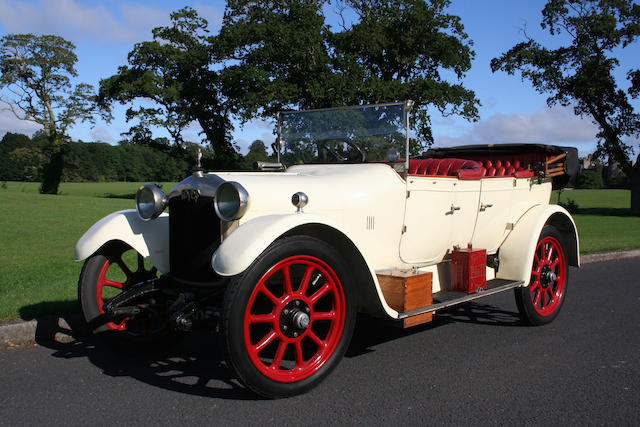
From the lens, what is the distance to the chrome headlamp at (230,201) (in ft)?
11.2

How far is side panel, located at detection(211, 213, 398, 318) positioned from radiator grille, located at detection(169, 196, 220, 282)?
43 centimetres

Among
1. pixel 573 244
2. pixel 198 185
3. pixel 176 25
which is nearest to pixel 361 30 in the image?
pixel 176 25

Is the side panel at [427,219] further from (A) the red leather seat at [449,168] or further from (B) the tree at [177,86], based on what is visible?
(B) the tree at [177,86]

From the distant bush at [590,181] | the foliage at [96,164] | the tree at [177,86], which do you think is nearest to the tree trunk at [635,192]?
the tree at [177,86]

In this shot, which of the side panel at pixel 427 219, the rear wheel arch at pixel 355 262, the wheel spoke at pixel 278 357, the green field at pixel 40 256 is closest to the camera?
the wheel spoke at pixel 278 357

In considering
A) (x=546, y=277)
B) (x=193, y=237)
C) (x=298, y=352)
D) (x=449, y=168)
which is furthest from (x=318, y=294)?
(x=546, y=277)

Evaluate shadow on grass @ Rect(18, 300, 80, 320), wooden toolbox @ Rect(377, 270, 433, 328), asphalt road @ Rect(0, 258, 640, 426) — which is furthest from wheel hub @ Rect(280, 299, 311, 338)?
shadow on grass @ Rect(18, 300, 80, 320)

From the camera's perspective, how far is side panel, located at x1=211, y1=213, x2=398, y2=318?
309 centimetres

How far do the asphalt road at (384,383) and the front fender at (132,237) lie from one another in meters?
0.78

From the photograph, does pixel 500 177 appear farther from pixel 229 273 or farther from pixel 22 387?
pixel 22 387

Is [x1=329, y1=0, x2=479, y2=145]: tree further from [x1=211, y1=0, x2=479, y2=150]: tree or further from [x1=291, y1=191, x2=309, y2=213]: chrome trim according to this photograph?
[x1=291, y1=191, x2=309, y2=213]: chrome trim

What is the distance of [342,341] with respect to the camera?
3.60 m

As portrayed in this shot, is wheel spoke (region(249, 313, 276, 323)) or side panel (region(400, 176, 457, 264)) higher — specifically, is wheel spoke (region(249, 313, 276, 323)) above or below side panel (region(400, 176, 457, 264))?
below

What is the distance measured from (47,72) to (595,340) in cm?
4248
